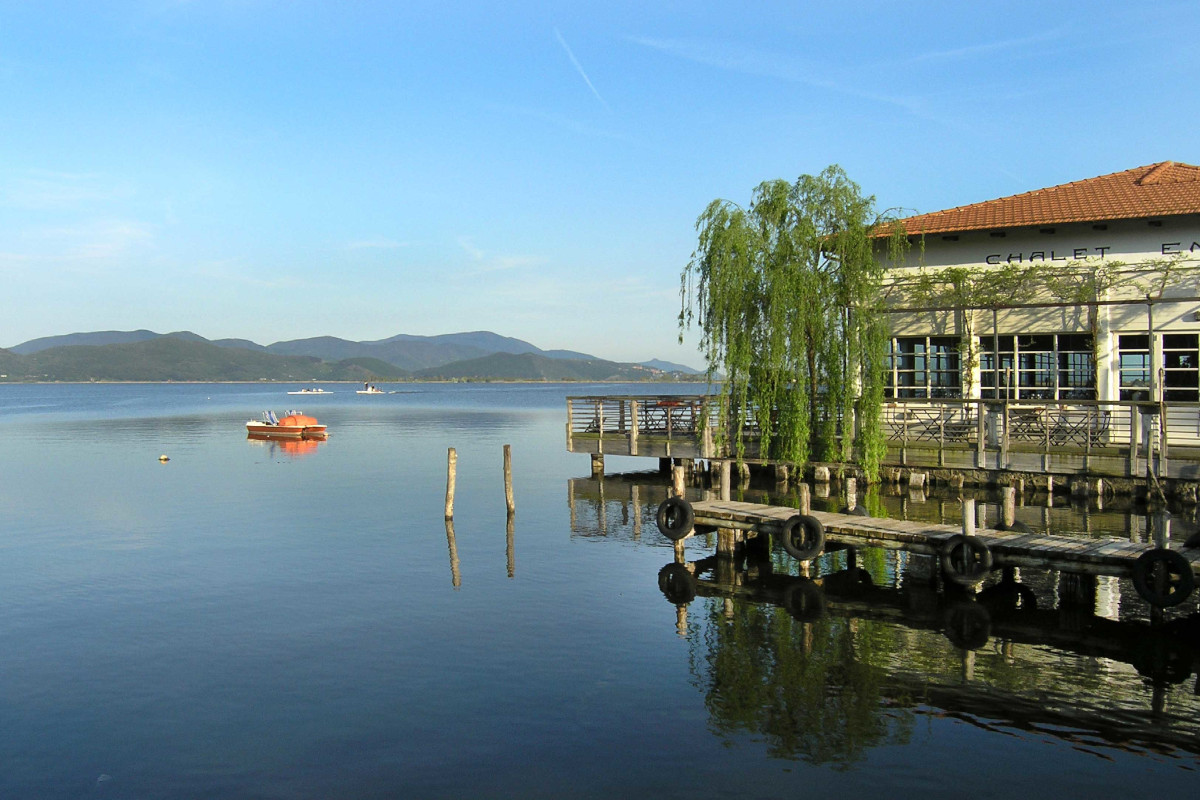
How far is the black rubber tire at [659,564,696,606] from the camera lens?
→ 55.1 ft

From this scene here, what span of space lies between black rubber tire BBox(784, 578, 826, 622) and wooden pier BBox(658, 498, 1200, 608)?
631 mm

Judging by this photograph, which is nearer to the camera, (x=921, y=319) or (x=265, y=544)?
(x=265, y=544)

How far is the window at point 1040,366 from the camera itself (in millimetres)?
25797

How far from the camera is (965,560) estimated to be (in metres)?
15.6

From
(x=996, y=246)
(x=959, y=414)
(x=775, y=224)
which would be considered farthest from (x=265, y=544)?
(x=996, y=246)

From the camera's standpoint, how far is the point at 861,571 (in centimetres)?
1852

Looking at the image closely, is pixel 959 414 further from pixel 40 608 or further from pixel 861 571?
pixel 40 608

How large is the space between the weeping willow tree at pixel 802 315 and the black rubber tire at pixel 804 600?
25.7ft

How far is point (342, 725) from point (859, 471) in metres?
18.4

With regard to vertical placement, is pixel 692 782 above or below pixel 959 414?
below

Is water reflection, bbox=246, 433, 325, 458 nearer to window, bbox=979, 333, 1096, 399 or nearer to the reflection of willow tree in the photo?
window, bbox=979, 333, 1096, 399

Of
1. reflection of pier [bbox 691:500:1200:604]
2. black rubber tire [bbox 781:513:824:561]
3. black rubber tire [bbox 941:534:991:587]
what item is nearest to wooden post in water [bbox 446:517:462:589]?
reflection of pier [bbox 691:500:1200:604]

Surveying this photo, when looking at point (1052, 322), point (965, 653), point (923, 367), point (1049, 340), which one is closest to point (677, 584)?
point (965, 653)

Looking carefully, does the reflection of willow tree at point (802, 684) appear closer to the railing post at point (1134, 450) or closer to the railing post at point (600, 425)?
the railing post at point (1134, 450)
